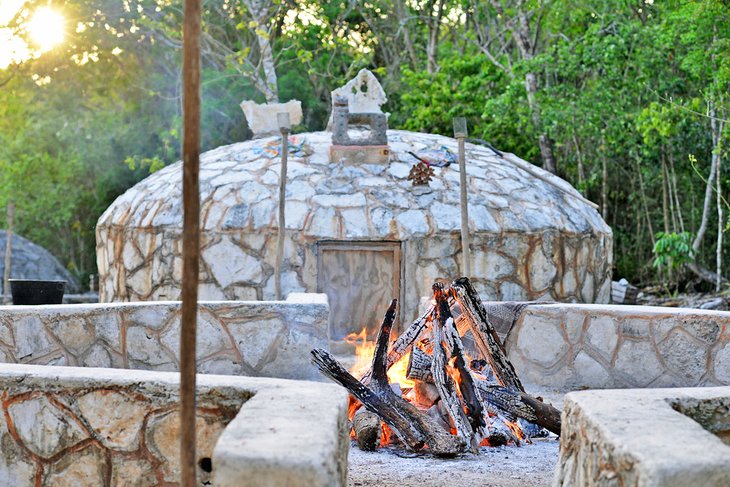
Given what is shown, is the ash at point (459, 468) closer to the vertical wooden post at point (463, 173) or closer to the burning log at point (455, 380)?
the burning log at point (455, 380)

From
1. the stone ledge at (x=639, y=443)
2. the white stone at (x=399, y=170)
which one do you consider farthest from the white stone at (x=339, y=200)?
the stone ledge at (x=639, y=443)

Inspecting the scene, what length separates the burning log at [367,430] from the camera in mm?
4859

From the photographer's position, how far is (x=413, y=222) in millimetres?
Answer: 10391

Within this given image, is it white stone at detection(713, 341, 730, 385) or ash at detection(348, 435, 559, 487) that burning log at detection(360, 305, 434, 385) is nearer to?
ash at detection(348, 435, 559, 487)

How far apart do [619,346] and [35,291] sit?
15.3ft

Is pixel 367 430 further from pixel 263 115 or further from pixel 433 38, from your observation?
pixel 433 38

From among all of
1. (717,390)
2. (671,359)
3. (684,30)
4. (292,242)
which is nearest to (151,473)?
(717,390)

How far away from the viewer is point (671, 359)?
624 centimetres

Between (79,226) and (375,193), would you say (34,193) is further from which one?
(375,193)

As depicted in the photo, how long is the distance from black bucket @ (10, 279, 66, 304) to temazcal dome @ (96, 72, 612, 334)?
285 cm

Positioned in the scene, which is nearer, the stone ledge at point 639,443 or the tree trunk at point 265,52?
the stone ledge at point 639,443

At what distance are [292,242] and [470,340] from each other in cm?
354

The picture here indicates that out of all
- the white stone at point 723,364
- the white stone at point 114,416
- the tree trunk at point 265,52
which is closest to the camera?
the white stone at point 114,416

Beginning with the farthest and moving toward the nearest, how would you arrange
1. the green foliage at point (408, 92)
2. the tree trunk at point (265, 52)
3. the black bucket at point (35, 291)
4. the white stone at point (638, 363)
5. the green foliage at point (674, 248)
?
the tree trunk at point (265, 52)
the green foliage at point (408, 92)
the green foliage at point (674, 248)
the black bucket at point (35, 291)
the white stone at point (638, 363)
